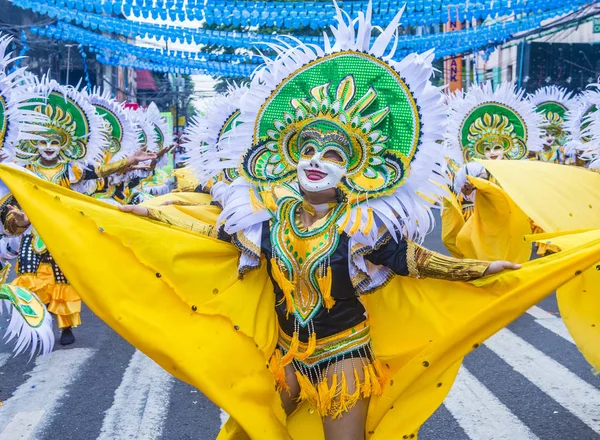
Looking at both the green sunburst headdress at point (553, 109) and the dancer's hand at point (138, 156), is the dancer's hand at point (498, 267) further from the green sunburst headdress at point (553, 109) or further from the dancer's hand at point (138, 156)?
the green sunburst headdress at point (553, 109)

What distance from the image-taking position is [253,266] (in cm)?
340

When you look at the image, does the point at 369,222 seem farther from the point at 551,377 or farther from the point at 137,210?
the point at 551,377

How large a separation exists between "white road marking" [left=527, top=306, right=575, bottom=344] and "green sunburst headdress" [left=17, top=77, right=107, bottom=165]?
4791 millimetres

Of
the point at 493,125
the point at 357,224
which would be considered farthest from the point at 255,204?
the point at 493,125

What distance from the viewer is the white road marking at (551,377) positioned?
486 centimetres

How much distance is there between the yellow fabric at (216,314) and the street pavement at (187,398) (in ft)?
4.29

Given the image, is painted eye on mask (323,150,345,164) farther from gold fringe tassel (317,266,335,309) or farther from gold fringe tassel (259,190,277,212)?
gold fringe tassel (317,266,335,309)

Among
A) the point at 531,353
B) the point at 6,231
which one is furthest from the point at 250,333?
the point at 531,353

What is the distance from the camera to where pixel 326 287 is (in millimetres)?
3195

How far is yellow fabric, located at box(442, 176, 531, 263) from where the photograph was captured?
575 centimetres

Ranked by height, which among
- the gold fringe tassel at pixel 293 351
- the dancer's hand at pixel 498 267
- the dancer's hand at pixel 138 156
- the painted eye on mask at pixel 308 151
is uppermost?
the painted eye on mask at pixel 308 151

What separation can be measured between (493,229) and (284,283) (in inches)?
137

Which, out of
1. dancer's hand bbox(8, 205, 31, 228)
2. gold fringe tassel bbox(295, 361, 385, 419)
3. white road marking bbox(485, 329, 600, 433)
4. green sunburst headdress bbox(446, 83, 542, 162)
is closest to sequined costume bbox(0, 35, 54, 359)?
dancer's hand bbox(8, 205, 31, 228)

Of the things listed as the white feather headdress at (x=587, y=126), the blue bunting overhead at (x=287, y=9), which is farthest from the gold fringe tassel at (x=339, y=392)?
the blue bunting overhead at (x=287, y=9)
